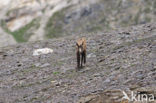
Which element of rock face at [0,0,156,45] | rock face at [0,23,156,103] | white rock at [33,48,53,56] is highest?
rock face at [0,0,156,45]

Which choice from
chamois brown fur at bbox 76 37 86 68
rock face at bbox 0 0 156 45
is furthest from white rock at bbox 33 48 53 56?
rock face at bbox 0 0 156 45

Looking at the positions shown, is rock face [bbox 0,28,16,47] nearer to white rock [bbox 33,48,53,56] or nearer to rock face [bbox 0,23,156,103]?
white rock [bbox 33,48,53,56]

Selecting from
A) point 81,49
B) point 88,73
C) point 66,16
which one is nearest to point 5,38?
point 66,16

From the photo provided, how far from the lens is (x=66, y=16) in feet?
553

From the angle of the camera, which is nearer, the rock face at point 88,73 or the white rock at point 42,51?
the rock face at point 88,73

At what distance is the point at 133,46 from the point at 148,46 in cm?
152

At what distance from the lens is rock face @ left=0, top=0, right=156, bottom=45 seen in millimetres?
161750

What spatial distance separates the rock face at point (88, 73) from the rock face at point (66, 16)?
128m

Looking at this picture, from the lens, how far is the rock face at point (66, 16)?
162 metres

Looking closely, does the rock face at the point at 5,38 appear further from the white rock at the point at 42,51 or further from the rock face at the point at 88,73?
the rock face at the point at 88,73

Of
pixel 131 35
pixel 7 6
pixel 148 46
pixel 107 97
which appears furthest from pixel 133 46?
pixel 7 6

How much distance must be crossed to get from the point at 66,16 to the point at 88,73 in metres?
149

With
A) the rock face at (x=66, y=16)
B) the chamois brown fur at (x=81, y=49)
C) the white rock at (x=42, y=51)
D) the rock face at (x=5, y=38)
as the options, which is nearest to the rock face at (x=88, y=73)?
the white rock at (x=42, y=51)

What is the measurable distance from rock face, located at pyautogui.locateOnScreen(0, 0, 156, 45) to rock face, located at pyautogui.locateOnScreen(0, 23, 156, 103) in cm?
12803
